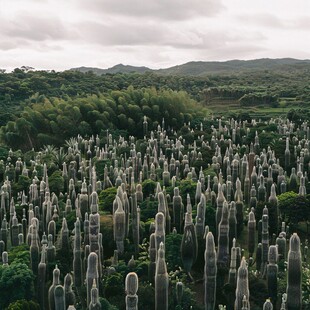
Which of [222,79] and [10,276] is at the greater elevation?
[222,79]

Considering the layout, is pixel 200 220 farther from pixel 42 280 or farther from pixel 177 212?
pixel 42 280

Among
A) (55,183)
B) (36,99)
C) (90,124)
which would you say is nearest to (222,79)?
(36,99)

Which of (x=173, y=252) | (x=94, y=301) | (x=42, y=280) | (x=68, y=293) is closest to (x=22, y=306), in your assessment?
(x=68, y=293)

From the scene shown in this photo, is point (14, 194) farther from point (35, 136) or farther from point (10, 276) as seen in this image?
point (35, 136)

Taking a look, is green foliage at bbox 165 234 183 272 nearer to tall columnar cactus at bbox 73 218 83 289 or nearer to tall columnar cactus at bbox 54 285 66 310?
tall columnar cactus at bbox 73 218 83 289

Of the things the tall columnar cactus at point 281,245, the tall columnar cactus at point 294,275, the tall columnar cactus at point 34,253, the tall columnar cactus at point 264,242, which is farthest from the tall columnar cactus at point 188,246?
Result: the tall columnar cactus at point 34,253

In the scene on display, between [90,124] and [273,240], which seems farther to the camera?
[90,124]
